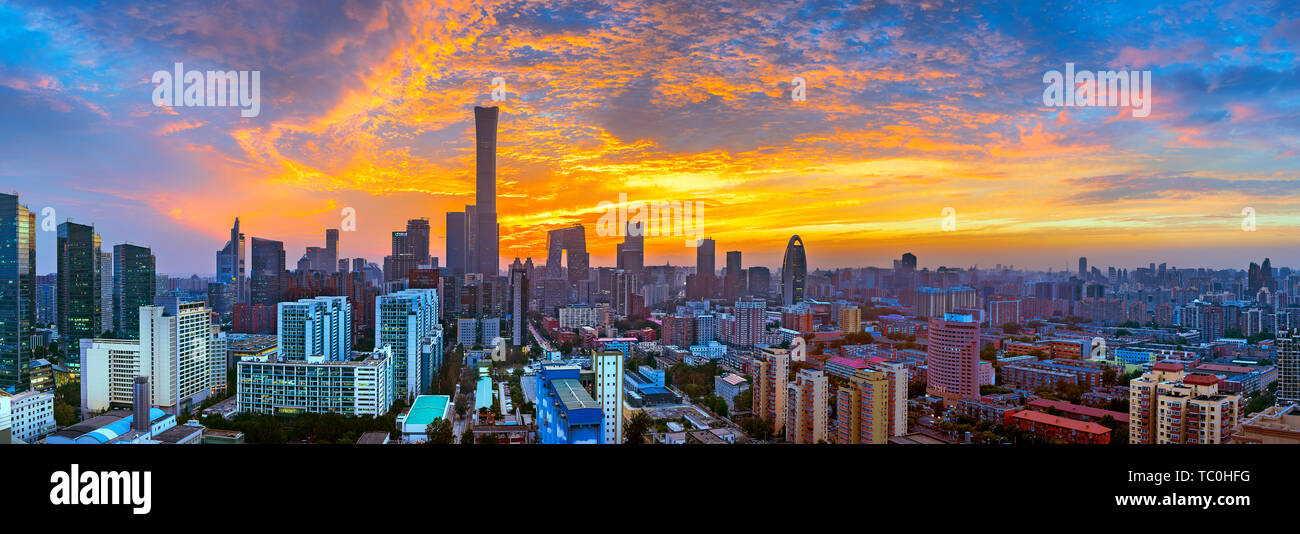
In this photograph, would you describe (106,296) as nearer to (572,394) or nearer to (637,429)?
(572,394)

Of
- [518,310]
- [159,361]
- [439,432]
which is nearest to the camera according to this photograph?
[439,432]

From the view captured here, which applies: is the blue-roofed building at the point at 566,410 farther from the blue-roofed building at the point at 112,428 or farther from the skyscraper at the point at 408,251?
the blue-roofed building at the point at 112,428

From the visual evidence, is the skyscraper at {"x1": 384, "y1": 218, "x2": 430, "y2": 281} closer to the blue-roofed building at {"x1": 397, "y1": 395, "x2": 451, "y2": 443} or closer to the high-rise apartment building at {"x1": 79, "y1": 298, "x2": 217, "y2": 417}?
the blue-roofed building at {"x1": 397, "y1": 395, "x2": 451, "y2": 443}

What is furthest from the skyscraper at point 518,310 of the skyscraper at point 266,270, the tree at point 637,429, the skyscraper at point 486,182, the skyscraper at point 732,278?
the tree at point 637,429

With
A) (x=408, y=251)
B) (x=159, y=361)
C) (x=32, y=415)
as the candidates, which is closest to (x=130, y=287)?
(x=159, y=361)
